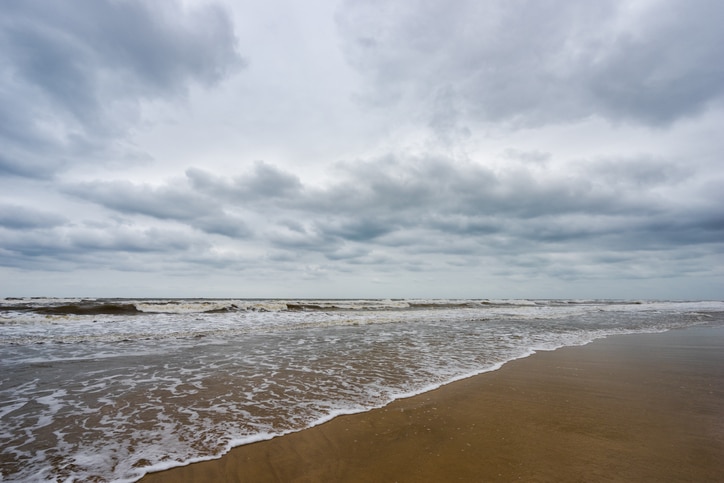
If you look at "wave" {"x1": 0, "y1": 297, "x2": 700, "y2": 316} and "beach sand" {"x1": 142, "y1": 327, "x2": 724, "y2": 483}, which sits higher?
"wave" {"x1": 0, "y1": 297, "x2": 700, "y2": 316}

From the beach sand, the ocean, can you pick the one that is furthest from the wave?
the beach sand

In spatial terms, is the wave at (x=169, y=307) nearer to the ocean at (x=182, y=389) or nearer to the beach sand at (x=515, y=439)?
the ocean at (x=182, y=389)

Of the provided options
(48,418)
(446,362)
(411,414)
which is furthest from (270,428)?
(446,362)

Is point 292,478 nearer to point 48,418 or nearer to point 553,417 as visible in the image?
point 553,417

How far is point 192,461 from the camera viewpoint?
4246mm

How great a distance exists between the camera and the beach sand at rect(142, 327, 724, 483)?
3.86 m

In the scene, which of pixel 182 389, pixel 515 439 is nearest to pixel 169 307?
pixel 182 389

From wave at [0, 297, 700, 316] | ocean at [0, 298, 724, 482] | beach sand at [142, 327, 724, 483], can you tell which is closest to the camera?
beach sand at [142, 327, 724, 483]

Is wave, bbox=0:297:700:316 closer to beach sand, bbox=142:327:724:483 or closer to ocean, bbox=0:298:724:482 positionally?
ocean, bbox=0:298:724:482

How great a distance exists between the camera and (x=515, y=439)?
15.6ft

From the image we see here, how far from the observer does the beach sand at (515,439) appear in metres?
3.86

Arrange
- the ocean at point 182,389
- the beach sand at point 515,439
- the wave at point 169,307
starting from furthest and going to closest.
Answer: the wave at point 169,307 < the ocean at point 182,389 < the beach sand at point 515,439

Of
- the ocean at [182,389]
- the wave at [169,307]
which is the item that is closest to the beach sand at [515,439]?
the ocean at [182,389]

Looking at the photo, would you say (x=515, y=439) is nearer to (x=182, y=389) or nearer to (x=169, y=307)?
(x=182, y=389)
